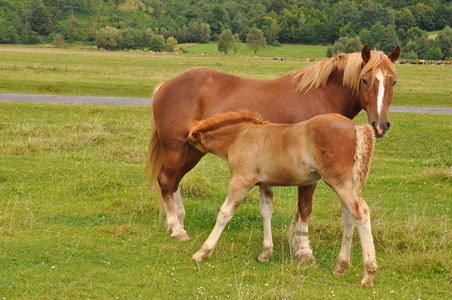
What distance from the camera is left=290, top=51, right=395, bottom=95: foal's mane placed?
21.3ft

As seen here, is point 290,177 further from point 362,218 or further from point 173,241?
point 173,241

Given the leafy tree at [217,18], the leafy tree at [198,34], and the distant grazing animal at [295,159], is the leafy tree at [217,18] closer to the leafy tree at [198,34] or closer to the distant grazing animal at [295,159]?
the leafy tree at [198,34]

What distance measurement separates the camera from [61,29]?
13588 cm

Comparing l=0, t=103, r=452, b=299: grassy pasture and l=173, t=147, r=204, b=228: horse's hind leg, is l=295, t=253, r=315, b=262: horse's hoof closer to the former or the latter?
l=0, t=103, r=452, b=299: grassy pasture

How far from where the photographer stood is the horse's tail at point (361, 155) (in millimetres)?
5438

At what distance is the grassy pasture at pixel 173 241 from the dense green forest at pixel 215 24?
80.8 meters

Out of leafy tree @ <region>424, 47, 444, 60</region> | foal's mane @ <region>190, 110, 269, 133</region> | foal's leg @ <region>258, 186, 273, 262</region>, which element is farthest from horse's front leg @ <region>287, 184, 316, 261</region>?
leafy tree @ <region>424, 47, 444, 60</region>

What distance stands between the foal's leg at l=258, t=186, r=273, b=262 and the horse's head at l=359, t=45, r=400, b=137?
162 centimetres

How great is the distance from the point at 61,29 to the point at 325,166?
142221 millimetres

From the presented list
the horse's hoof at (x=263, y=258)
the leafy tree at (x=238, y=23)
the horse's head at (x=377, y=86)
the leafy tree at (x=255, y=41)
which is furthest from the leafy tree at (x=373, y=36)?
the horse's hoof at (x=263, y=258)

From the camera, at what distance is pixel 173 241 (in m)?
7.11

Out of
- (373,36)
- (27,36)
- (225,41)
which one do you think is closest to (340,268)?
(225,41)

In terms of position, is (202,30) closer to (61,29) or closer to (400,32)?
(61,29)

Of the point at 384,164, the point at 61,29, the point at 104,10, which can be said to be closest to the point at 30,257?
the point at 384,164
